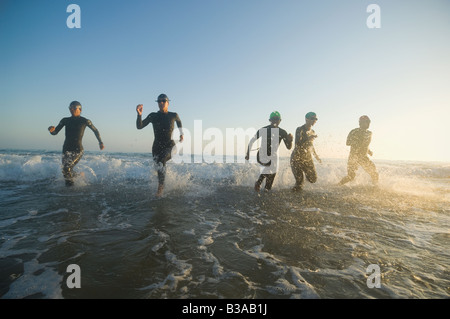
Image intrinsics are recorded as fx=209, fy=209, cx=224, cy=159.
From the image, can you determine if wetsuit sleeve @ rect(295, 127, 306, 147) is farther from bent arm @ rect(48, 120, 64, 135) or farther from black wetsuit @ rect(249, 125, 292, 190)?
bent arm @ rect(48, 120, 64, 135)

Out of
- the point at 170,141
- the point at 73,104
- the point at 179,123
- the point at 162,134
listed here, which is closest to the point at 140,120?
the point at 162,134

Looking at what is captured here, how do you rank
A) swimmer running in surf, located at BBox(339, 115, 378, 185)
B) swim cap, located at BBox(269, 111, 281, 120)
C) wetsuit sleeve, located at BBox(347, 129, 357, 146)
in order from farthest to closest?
wetsuit sleeve, located at BBox(347, 129, 357, 146)
swimmer running in surf, located at BBox(339, 115, 378, 185)
swim cap, located at BBox(269, 111, 281, 120)

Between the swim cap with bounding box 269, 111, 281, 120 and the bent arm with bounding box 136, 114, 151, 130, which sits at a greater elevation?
the swim cap with bounding box 269, 111, 281, 120

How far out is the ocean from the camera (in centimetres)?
196

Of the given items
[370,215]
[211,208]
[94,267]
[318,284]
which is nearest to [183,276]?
[94,267]

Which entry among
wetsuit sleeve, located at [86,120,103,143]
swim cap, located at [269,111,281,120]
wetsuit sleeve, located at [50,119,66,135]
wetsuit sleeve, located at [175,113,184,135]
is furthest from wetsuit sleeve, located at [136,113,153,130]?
swim cap, located at [269,111,281,120]

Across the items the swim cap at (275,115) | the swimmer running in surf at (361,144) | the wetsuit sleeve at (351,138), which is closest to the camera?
the swim cap at (275,115)

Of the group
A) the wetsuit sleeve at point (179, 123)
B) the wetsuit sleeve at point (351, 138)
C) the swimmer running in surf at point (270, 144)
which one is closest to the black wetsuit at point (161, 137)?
the wetsuit sleeve at point (179, 123)

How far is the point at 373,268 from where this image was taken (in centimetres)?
239

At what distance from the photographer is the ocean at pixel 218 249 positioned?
1962 mm

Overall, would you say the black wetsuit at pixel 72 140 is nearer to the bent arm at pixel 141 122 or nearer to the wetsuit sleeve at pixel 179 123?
the bent arm at pixel 141 122

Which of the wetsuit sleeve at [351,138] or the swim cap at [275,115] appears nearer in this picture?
the swim cap at [275,115]
